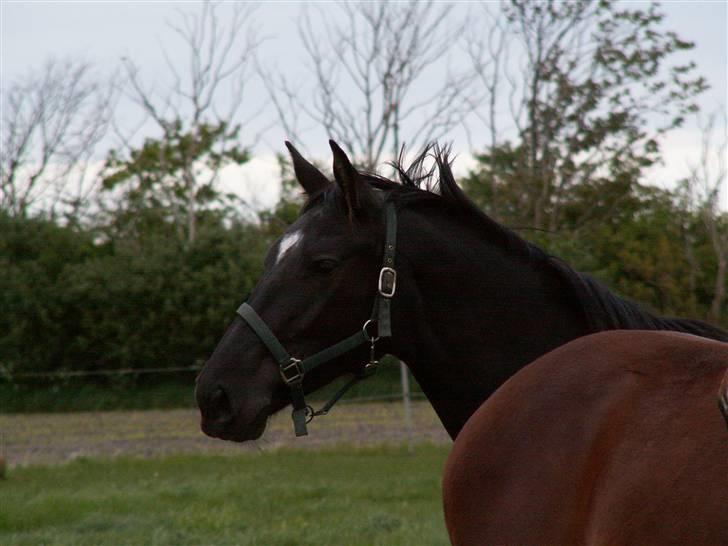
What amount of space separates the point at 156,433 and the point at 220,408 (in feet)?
39.4

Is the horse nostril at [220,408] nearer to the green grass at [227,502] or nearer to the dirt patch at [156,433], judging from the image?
the green grass at [227,502]

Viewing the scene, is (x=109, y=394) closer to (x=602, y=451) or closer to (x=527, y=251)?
(x=527, y=251)

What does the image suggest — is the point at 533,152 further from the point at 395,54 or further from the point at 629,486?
the point at 629,486

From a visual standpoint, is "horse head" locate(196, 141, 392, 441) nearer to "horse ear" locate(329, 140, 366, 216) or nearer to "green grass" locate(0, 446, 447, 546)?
"horse ear" locate(329, 140, 366, 216)

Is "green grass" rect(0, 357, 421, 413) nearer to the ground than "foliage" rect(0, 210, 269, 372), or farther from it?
nearer to the ground

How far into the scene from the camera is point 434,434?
14.9 metres

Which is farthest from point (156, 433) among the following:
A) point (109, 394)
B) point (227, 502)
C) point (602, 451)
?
point (602, 451)

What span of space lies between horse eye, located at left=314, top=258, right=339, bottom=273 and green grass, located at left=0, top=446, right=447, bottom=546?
3.47 meters

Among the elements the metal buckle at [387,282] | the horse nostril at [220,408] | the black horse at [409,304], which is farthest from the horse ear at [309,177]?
the horse nostril at [220,408]

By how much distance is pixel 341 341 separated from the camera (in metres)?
3.29

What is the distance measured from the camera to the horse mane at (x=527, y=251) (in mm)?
3332

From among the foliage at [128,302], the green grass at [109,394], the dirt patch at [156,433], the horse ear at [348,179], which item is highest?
the horse ear at [348,179]

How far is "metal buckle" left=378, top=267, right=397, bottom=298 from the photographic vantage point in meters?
3.29

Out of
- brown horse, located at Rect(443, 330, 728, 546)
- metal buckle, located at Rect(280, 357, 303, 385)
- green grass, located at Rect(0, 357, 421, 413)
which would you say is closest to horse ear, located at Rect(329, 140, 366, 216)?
metal buckle, located at Rect(280, 357, 303, 385)
